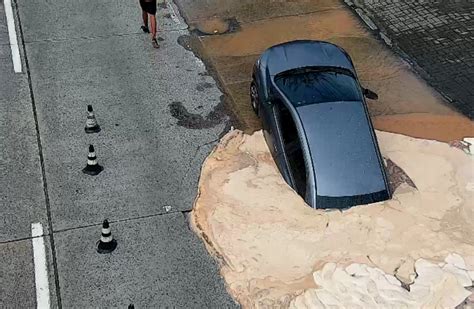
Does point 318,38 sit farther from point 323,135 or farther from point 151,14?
point 323,135

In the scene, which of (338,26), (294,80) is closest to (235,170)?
(294,80)

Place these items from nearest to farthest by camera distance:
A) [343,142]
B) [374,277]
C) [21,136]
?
[374,277], [343,142], [21,136]

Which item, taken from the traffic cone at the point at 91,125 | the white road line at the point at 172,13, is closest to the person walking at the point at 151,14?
the white road line at the point at 172,13

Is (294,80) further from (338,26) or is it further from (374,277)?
(338,26)

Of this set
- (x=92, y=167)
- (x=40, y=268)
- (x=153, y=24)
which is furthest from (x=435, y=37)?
(x=40, y=268)

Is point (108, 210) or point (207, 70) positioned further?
point (207, 70)

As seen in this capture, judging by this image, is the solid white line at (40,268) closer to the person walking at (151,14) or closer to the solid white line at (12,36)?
the solid white line at (12,36)

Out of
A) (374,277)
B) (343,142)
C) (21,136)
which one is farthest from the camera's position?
Result: (21,136)
